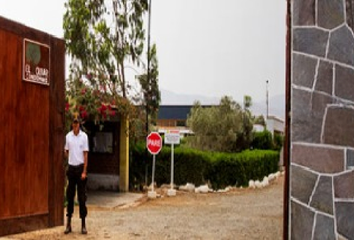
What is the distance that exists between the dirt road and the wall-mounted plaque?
335 cm

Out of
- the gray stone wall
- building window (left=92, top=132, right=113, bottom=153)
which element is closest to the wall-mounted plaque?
the gray stone wall

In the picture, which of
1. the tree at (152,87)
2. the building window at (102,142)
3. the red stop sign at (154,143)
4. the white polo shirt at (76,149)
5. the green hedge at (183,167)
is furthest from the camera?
the tree at (152,87)

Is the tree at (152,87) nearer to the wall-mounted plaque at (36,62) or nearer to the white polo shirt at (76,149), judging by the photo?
the white polo shirt at (76,149)

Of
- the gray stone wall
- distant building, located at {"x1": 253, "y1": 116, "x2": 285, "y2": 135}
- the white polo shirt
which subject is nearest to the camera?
the gray stone wall

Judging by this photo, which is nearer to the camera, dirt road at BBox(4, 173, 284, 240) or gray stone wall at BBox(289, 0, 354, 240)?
gray stone wall at BBox(289, 0, 354, 240)

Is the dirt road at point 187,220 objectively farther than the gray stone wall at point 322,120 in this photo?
Yes

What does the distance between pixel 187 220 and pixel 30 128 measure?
6101 mm

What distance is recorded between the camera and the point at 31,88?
5.08m

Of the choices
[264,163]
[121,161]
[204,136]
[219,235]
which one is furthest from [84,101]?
[264,163]

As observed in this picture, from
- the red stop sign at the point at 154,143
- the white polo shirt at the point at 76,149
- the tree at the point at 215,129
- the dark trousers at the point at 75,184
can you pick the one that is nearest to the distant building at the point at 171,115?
the tree at the point at 215,129

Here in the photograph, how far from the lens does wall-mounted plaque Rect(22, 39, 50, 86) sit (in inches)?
195

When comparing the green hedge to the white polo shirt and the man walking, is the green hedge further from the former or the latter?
the white polo shirt

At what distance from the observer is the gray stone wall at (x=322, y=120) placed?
513 centimetres

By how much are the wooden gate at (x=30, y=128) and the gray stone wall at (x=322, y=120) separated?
2.32m
